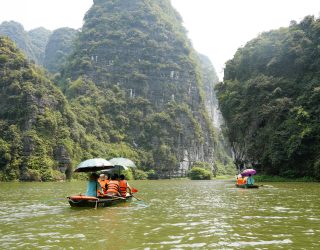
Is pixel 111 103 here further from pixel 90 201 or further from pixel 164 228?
pixel 164 228

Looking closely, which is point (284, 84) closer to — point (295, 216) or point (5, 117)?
point (295, 216)

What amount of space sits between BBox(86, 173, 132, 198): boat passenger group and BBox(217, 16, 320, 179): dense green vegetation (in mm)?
24883

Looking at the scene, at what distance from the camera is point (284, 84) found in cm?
4559

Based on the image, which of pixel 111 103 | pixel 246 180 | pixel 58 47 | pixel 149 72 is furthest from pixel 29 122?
pixel 58 47

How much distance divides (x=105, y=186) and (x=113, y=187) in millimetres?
579

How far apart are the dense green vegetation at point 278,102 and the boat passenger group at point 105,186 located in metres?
24.9

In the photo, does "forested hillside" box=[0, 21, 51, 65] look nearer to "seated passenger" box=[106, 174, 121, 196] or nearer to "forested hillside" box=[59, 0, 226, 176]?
"forested hillside" box=[59, 0, 226, 176]

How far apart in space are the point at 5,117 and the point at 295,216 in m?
60.9

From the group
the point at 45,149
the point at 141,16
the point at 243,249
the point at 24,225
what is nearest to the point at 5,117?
the point at 45,149

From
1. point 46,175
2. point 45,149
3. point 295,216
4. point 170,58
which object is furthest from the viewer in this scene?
point 170,58

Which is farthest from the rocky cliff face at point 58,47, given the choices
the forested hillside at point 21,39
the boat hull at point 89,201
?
the boat hull at point 89,201

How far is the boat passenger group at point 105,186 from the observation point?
16312 millimetres

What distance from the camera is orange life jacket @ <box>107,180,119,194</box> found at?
57.3ft

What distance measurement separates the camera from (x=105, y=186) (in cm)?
1795
